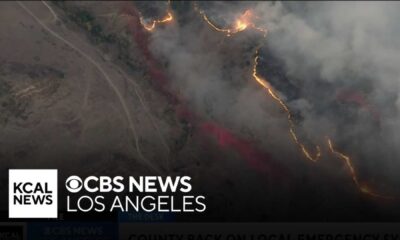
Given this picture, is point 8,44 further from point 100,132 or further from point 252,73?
point 252,73

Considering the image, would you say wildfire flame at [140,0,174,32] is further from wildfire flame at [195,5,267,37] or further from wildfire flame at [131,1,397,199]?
wildfire flame at [195,5,267,37]

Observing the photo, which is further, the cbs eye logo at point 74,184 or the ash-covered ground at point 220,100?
the ash-covered ground at point 220,100

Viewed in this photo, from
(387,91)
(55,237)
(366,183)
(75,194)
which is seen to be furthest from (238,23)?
(55,237)

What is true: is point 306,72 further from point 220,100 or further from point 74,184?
point 74,184
